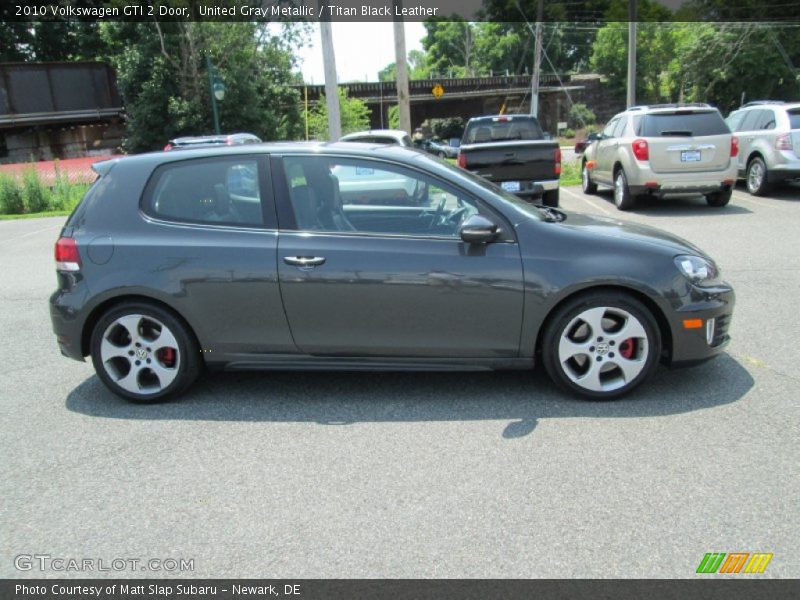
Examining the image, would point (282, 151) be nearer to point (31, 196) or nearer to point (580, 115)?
point (31, 196)

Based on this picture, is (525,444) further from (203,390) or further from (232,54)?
(232,54)

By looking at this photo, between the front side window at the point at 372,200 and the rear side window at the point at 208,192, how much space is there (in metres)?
0.27

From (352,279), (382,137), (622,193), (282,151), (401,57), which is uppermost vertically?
(401,57)

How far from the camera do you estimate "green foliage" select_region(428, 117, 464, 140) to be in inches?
3193

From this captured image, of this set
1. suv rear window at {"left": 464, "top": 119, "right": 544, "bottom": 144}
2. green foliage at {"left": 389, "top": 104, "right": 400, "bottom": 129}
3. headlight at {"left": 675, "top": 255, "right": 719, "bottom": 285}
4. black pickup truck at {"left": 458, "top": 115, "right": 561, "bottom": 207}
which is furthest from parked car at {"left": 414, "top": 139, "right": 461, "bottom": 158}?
green foliage at {"left": 389, "top": 104, "right": 400, "bottom": 129}

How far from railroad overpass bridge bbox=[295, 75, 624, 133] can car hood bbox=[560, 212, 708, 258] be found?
147 ft

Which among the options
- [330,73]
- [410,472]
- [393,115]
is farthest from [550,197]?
[393,115]

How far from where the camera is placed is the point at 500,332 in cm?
432

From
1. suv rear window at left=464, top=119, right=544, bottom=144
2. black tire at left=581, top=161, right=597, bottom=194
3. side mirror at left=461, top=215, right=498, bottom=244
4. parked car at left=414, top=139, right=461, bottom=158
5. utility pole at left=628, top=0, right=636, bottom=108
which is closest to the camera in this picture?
side mirror at left=461, top=215, right=498, bottom=244

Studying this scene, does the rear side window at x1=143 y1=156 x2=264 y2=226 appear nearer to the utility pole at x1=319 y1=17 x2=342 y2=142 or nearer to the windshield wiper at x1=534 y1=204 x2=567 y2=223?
the windshield wiper at x1=534 y1=204 x2=567 y2=223

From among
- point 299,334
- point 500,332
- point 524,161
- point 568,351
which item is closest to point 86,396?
point 299,334

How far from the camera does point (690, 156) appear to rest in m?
11.7

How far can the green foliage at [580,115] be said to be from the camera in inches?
2345

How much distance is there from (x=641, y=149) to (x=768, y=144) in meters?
3.11
